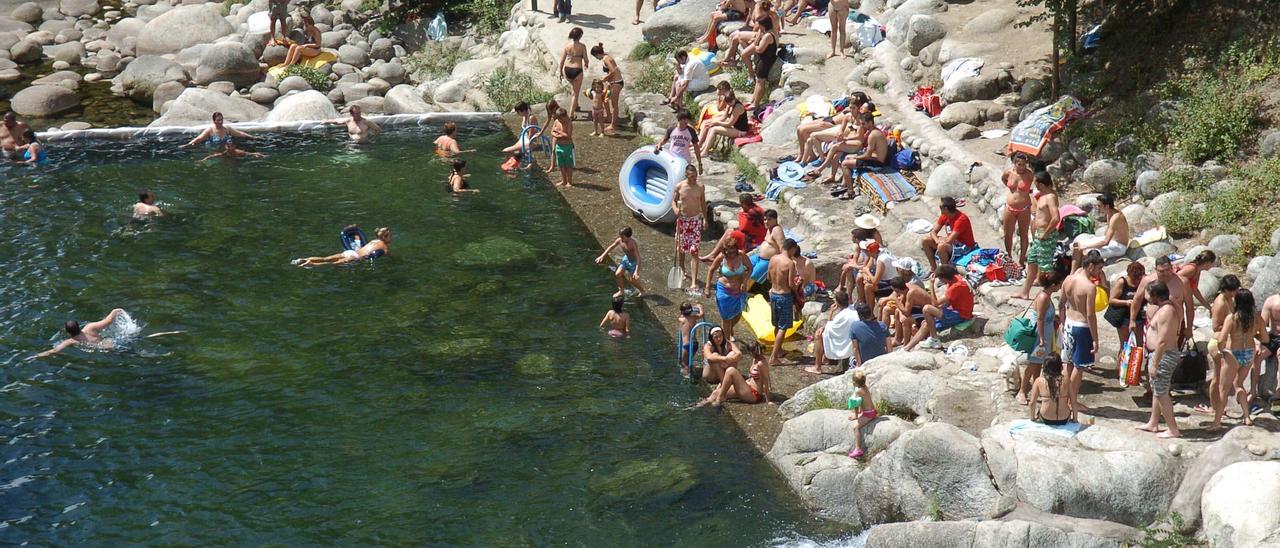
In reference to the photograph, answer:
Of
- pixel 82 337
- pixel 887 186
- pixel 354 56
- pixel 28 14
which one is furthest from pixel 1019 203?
pixel 28 14

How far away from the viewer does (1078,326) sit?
12.9 metres

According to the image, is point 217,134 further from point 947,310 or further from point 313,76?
point 947,310

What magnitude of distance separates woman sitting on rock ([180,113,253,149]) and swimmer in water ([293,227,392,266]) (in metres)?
5.95

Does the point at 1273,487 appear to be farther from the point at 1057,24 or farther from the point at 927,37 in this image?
the point at 927,37

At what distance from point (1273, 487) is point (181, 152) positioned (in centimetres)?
1971

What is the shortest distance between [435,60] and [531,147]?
693 centimetres

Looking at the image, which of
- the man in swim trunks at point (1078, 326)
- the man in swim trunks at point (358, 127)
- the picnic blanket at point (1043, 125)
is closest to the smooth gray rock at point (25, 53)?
the man in swim trunks at point (358, 127)

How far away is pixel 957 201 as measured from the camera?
61.2ft

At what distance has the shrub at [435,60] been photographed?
28578mm

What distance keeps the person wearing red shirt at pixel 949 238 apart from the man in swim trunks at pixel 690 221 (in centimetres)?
324

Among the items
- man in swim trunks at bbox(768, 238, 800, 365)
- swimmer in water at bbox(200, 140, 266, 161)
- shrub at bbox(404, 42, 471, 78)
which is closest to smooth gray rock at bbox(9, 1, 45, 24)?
shrub at bbox(404, 42, 471, 78)

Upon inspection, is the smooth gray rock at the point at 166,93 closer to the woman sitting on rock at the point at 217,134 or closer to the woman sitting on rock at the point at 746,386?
the woman sitting on rock at the point at 217,134

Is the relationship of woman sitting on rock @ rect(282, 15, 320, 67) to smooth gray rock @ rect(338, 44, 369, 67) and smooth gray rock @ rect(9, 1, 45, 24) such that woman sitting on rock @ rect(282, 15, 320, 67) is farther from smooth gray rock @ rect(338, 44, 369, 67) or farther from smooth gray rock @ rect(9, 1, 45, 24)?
smooth gray rock @ rect(9, 1, 45, 24)

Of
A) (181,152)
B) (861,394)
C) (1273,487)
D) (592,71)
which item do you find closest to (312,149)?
(181,152)
